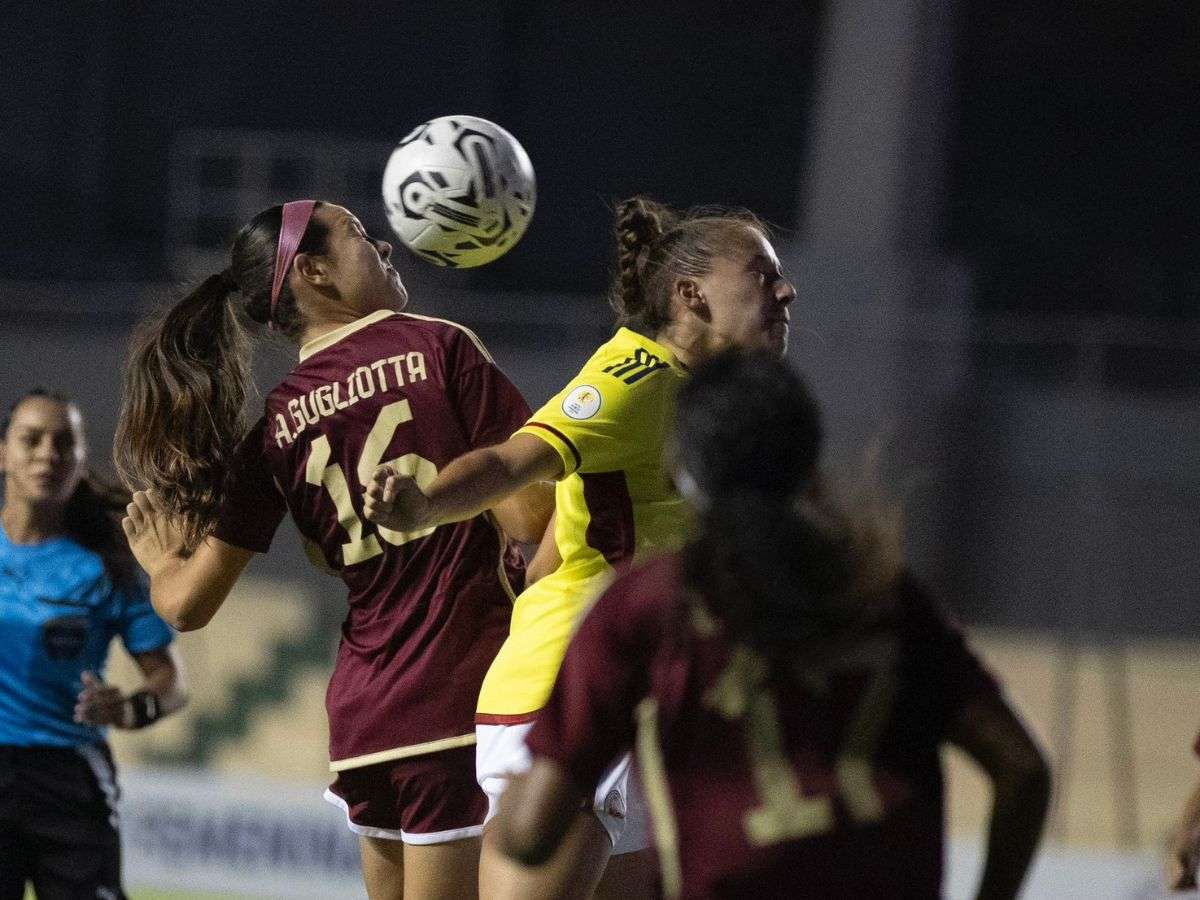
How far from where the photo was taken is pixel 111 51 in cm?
1744

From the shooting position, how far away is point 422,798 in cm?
323

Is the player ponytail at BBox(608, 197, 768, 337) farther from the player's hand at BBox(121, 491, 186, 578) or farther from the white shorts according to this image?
the player's hand at BBox(121, 491, 186, 578)

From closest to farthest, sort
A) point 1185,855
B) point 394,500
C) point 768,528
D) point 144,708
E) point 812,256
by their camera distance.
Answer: point 768,528 → point 394,500 → point 1185,855 → point 144,708 → point 812,256

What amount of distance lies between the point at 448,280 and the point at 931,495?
562 cm

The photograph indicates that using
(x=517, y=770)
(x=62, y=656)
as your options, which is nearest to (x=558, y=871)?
(x=517, y=770)

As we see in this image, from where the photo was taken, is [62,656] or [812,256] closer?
[62,656]

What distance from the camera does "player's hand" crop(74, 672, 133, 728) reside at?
4.46m

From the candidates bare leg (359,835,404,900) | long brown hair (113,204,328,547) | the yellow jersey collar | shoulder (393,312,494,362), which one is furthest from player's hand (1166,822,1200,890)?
long brown hair (113,204,328,547)

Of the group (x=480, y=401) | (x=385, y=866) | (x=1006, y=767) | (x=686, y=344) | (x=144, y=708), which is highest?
(x=686, y=344)

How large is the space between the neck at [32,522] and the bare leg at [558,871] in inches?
86.5

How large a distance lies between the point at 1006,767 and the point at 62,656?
3.28 metres

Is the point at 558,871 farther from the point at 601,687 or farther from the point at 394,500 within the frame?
the point at 601,687

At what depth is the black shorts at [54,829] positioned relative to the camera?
14.7 feet

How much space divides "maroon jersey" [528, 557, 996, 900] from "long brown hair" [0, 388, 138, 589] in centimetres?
306
